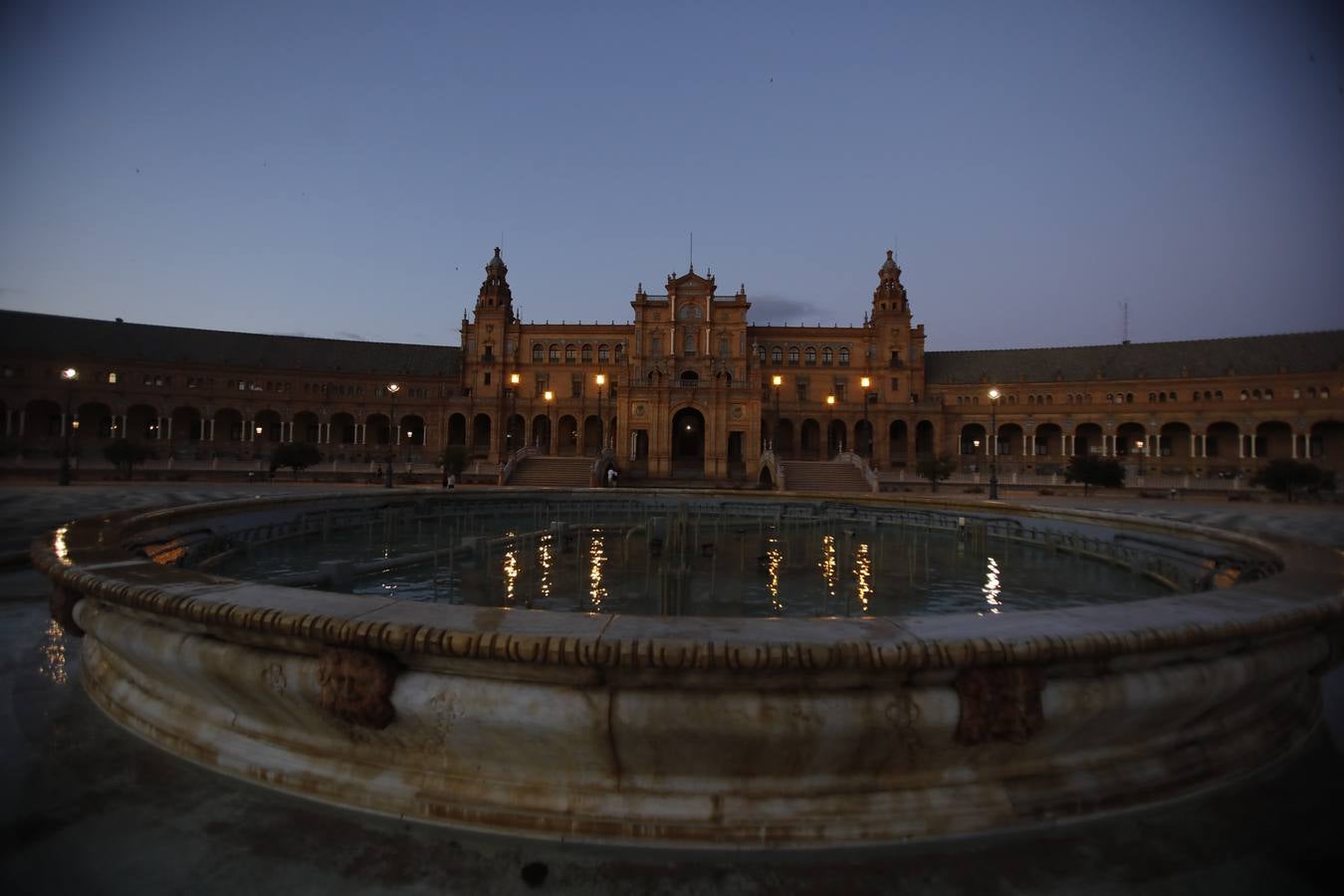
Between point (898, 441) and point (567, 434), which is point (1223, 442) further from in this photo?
point (567, 434)

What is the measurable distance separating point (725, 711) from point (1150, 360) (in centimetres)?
8176

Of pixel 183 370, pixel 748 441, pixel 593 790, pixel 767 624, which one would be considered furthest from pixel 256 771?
pixel 183 370

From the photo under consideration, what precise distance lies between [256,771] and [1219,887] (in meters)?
4.93

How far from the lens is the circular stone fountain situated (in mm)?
3264

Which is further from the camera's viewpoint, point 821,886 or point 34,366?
point 34,366

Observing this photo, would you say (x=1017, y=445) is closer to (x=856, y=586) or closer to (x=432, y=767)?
(x=856, y=586)

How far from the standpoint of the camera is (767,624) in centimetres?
364

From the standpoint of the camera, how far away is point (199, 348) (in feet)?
220

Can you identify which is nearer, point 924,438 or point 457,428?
point 924,438

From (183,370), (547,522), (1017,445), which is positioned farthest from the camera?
(1017,445)

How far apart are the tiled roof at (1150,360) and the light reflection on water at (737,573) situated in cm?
6630

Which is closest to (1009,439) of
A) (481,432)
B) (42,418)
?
(481,432)

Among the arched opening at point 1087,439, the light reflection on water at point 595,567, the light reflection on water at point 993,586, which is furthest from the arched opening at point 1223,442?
the light reflection on water at point 595,567

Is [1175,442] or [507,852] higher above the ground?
[1175,442]
